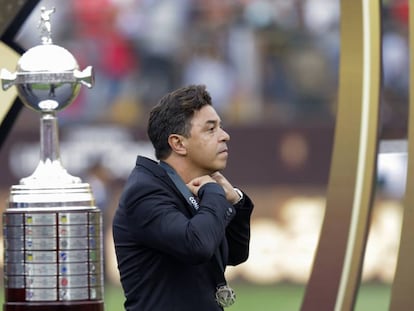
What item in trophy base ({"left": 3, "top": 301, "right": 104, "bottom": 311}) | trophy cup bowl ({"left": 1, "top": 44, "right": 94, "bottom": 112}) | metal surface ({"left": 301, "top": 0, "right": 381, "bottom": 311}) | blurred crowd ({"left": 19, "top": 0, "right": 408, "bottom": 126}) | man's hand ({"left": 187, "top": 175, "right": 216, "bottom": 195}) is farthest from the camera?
blurred crowd ({"left": 19, "top": 0, "right": 408, "bottom": 126})

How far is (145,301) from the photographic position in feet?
12.5

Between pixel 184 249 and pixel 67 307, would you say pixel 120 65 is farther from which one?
pixel 184 249

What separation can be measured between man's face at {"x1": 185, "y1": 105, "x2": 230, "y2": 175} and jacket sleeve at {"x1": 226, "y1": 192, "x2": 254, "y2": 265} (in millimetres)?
189

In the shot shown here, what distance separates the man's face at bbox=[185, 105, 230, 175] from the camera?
3891mm

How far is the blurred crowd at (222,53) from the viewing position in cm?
1316

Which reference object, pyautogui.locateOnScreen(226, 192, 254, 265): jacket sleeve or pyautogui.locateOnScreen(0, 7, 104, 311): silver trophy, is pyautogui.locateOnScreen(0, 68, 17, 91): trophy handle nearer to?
pyautogui.locateOnScreen(0, 7, 104, 311): silver trophy

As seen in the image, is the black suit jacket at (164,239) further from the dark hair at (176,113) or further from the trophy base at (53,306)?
the trophy base at (53,306)

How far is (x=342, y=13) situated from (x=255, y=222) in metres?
7.49

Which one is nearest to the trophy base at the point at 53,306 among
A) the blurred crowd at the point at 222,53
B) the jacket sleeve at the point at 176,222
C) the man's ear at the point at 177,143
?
the jacket sleeve at the point at 176,222

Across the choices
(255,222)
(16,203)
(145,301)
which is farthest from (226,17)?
(145,301)

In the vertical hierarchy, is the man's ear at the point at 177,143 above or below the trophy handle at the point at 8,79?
below

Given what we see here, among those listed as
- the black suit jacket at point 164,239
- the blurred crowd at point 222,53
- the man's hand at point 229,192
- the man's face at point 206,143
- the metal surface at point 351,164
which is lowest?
the black suit jacket at point 164,239

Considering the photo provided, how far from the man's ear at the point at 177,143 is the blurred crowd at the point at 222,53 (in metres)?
9.00

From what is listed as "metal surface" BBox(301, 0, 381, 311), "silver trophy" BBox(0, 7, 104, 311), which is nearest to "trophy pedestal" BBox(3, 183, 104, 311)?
"silver trophy" BBox(0, 7, 104, 311)
